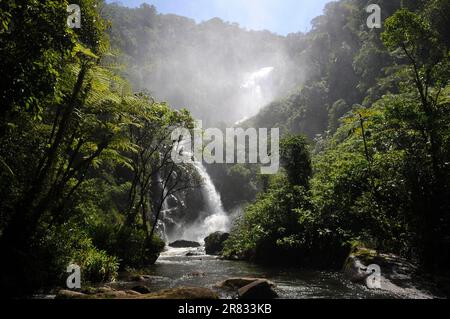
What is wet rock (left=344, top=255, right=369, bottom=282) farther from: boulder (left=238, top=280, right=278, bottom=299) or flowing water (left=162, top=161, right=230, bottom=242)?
flowing water (left=162, top=161, right=230, bottom=242)

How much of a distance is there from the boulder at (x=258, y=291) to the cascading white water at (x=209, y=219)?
30.0 metres

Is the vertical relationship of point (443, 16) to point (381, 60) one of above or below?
below

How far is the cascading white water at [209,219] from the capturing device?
3897 cm

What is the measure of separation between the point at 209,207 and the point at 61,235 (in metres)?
34.2

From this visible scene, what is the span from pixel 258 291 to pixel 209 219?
34.4 meters

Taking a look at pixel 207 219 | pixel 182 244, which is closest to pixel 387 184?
pixel 182 244

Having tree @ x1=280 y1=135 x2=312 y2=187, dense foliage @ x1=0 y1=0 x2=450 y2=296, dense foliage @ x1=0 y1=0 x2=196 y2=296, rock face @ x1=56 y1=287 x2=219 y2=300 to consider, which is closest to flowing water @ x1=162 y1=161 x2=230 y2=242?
dense foliage @ x1=0 y1=0 x2=450 y2=296

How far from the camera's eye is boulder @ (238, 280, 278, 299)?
7.16 meters

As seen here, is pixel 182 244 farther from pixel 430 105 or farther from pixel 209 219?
pixel 430 105

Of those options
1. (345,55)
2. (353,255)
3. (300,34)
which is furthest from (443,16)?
(300,34)

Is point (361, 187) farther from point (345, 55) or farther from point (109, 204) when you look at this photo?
point (345, 55)

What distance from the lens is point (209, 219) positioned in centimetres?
4128

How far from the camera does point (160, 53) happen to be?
4331 inches
